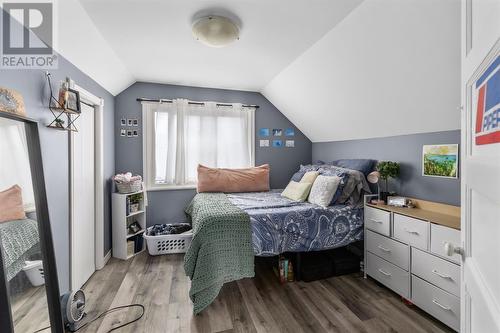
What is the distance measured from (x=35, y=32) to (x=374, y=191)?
11.0 feet

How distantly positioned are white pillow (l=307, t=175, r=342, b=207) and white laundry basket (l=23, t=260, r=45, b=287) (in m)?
2.26

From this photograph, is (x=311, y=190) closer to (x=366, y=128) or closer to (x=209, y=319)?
(x=366, y=128)

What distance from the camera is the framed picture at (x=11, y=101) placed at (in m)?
1.18

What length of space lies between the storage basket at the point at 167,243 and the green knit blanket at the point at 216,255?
1119 mm

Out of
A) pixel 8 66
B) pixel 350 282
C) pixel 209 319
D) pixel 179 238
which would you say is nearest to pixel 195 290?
Result: pixel 209 319

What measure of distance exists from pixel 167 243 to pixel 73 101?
1.88 m

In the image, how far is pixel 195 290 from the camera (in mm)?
1772

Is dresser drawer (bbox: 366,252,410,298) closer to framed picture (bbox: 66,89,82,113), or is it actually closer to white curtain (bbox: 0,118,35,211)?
white curtain (bbox: 0,118,35,211)

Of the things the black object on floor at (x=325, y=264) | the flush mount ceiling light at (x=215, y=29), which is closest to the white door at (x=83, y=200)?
the flush mount ceiling light at (x=215, y=29)

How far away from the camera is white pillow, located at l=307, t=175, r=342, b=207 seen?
8.04 feet

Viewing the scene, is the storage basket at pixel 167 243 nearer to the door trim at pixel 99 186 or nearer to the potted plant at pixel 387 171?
the door trim at pixel 99 186

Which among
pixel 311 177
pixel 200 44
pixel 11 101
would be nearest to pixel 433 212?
pixel 311 177

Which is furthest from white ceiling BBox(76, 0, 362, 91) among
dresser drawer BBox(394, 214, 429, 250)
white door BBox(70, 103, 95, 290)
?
dresser drawer BBox(394, 214, 429, 250)

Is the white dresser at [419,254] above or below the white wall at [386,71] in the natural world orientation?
below
